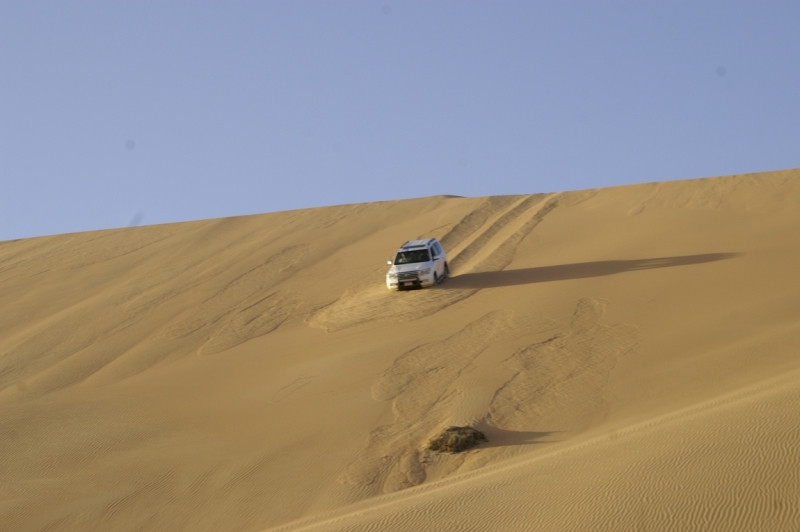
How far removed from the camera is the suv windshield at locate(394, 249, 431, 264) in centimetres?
2519

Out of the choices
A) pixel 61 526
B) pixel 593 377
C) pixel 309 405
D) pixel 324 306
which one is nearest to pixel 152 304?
pixel 324 306

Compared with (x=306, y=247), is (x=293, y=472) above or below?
below

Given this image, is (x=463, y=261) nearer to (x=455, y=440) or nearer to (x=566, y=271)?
(x=566, y=271)

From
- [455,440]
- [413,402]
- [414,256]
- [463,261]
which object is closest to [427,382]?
[413,402]

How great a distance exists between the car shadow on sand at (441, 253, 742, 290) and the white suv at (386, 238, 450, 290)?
1.83 ft

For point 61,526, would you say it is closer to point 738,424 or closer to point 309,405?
point 309,405

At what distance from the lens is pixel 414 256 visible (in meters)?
25.3

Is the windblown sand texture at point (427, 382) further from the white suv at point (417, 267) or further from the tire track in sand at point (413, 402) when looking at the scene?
the white suv at point (417, 267)

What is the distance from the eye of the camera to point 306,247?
31.9m

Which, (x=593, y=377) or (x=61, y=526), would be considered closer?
(x=61, y=526)

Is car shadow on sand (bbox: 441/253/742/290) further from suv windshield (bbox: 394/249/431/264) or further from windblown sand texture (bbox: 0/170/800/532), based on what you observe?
suv windshield (bbox: 394/249/431/264)

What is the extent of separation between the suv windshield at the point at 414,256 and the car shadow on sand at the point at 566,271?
1.00 metres

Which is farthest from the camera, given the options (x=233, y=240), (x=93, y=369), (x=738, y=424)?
(x=233, y=240)

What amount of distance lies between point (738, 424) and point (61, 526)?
11232 millimetres
